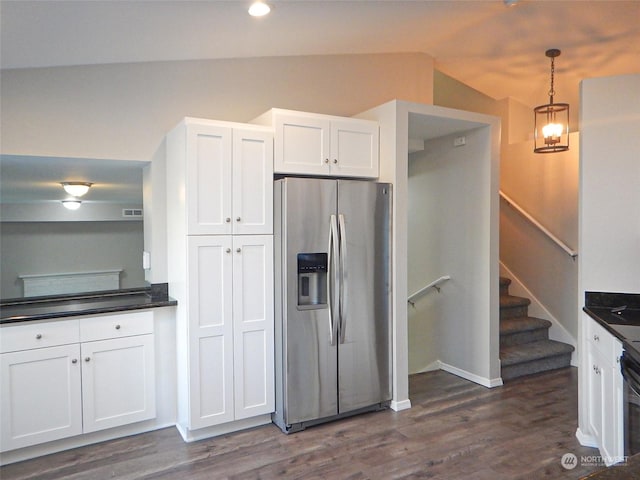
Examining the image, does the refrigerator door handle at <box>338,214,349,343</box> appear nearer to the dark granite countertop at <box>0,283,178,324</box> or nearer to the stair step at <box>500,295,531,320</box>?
the dark granite countertop at <box>0,283,178,324</box>

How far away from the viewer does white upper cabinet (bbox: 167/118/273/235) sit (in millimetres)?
2873

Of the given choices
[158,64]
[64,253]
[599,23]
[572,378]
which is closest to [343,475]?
[572,378]

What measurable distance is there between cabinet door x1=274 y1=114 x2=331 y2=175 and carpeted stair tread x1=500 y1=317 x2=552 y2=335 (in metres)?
2.69

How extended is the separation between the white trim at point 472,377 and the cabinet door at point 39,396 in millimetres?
3193

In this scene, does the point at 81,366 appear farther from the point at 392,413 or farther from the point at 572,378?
the point at 572,378

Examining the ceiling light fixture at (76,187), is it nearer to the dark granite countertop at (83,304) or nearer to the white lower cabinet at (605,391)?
the dark granite countertop at (83,304)

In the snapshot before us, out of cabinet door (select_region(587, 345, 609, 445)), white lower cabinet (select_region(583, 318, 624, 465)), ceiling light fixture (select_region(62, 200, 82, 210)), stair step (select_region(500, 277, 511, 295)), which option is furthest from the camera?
ceiling light fixture (select_region(62, 200, 82, 210))

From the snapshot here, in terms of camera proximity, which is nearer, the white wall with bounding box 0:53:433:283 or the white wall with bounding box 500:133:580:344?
the white wall with bounding box 0:53:433:283

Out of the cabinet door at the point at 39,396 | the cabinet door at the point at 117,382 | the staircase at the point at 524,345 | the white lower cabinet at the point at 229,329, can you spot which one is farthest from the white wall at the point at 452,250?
the cabinet door at the point at 39,396

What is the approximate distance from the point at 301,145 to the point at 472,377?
264 cm

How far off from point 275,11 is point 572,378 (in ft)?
13.2

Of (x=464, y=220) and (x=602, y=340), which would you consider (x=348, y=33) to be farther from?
(x=602, y=340)

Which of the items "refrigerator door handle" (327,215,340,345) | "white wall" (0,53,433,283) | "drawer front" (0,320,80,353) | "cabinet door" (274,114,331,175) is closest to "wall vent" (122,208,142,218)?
"white wall" (0,53,433,283)

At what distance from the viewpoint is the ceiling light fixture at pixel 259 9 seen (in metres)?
2.59
